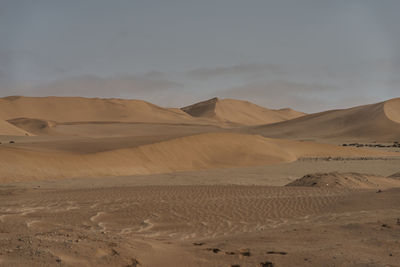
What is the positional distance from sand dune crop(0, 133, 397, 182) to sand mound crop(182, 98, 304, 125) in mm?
105411

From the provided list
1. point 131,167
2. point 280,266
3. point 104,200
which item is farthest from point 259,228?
point 131,167

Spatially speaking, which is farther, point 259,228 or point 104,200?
point 104,200

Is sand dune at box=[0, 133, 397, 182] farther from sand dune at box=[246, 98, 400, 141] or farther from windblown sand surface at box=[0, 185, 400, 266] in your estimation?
sand dune at box=[246, 98, 400, 141]

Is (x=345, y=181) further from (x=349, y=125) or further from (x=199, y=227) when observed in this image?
(x=349, y=125)

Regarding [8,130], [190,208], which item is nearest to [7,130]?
[8,130]

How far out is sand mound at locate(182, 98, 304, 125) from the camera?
147500 mm

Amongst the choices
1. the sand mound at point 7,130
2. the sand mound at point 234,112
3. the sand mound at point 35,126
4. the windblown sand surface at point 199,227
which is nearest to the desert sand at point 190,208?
the windblown sand surface at point 199,227

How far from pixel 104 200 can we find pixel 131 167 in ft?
36.7

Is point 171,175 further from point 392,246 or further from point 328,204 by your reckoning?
point 392,246

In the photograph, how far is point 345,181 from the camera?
16156mm

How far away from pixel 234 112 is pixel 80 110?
5823cm

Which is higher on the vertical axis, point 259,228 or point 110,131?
point 110,131

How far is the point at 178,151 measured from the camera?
1105 inches

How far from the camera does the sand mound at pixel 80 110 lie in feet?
343
